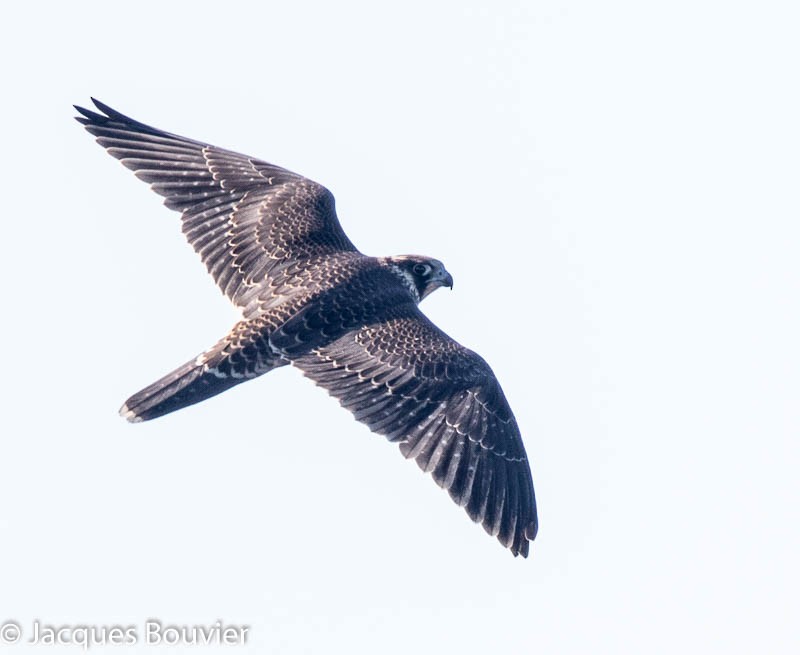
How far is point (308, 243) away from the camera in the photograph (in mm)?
20000

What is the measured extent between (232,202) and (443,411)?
12.9ft

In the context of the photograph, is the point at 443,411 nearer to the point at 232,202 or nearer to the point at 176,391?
the point at 176,391

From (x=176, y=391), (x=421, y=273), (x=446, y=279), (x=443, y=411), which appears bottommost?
(x=176, y=391)

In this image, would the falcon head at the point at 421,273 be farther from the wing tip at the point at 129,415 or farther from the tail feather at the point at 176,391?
the wing tip at the point at 129,415

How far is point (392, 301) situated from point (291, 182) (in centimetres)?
231

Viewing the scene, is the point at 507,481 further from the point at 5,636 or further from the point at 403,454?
the point at 5,636

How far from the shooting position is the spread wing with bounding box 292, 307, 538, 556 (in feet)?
58.4

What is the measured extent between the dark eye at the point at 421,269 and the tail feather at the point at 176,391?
9.66 ft

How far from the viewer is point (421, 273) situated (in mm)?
20438

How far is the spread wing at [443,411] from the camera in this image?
17812mm

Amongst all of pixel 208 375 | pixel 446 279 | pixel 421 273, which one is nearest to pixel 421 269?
pixel 421 273

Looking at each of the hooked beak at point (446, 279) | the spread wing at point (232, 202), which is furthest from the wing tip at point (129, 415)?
the hooked beak at point (446, 279)

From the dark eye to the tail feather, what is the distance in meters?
2.94

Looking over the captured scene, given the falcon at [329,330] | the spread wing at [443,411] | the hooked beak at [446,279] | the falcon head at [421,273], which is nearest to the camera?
the spread wing at [443,411]
